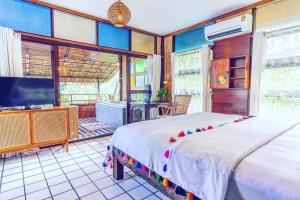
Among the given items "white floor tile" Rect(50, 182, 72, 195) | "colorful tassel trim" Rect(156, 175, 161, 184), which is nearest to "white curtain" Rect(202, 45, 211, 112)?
"colorful tassel trim" Rect(156, 175, 161, 184)

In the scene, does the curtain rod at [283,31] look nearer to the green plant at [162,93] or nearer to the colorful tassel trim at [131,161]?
the green plant at [162,93]

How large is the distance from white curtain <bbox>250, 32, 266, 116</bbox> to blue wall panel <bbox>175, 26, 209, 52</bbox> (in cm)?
115

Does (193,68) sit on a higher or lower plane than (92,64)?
lower

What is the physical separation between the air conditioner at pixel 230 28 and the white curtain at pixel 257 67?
0.84 ft

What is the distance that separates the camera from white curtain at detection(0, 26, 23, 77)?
9.09 ft

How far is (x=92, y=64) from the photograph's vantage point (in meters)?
7.77

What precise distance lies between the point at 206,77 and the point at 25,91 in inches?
140

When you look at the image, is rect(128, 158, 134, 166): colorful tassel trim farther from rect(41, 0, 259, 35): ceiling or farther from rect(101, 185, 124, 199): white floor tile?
rect(41, 0, 259, 35): ceiling

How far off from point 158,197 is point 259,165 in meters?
1.22

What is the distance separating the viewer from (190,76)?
4.45 meters

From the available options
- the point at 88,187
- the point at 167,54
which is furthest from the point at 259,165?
the point at 167,54

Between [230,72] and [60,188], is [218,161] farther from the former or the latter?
[230,72]

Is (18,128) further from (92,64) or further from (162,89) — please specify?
(92,64)

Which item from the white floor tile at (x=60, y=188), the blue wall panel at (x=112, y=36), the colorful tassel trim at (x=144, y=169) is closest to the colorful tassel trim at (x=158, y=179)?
the colorful tassel trim at (x=144, y=169)
